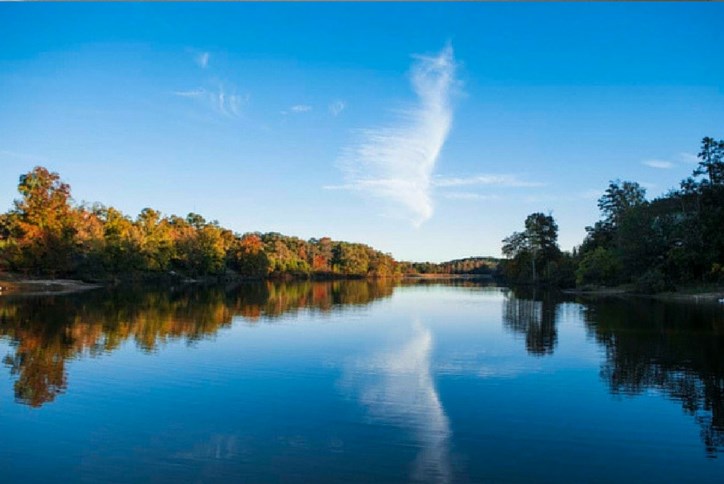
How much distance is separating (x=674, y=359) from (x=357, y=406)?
13033 mm

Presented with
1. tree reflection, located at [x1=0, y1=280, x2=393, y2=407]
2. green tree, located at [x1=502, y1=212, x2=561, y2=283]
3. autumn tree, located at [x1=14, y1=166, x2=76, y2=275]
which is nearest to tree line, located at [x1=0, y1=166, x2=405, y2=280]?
autumn tree, located at [x1=14, y1=166, x2=76, y2=275]

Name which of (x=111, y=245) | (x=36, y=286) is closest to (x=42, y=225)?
(x=36, y=286)

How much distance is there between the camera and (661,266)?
199 ft

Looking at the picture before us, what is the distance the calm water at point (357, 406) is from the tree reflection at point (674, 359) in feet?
0.33

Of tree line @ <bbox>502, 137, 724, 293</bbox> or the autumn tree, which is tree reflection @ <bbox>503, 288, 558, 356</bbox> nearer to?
tree line @ <bbox>502, 137, 724, 293</bbox>

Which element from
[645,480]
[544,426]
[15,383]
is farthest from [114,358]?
[645,480]

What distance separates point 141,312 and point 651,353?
3092cm

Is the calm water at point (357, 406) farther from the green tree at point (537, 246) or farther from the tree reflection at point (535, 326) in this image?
the green tree at point (537, 246)

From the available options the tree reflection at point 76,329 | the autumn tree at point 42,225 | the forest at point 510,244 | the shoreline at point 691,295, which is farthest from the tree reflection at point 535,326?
the autumn tree at point 42,225

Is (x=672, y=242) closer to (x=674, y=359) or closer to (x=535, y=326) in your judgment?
(x=535, y=326)

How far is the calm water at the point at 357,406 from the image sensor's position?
31.8 ft

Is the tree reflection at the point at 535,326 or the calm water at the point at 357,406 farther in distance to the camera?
the tree reflection at the point at 535,326

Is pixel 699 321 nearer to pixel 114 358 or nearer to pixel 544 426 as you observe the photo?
pixel 544 426

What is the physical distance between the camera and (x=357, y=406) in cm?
1365
